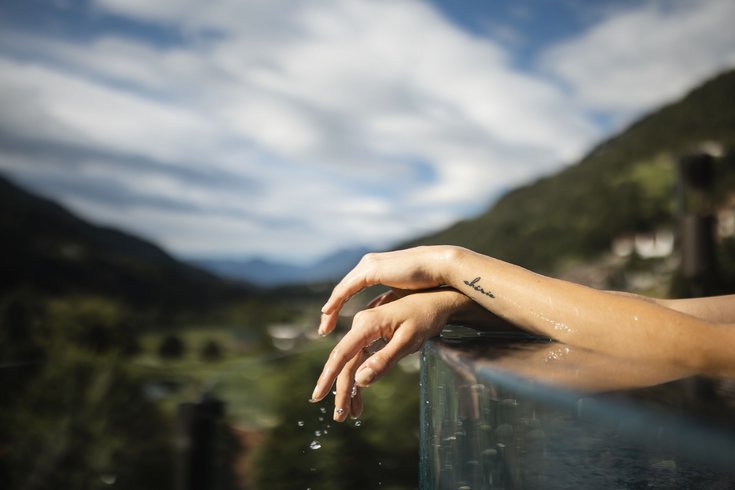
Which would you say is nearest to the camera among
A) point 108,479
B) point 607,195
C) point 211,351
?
point 108,479

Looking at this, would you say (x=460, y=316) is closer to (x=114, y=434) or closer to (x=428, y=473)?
(x=428, y=473)

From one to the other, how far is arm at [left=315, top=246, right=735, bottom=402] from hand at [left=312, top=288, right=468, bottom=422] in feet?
0.05

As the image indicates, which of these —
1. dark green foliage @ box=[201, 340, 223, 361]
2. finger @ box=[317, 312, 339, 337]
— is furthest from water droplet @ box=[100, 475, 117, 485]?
dark green foliage @ box=[201, 340, 223, 361]

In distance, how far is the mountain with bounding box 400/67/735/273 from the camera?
3506cm

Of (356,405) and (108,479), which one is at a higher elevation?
(356,405)

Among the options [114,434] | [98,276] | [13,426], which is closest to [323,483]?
[114,434]

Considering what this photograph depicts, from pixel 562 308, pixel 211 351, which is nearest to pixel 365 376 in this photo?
pixel 562 308

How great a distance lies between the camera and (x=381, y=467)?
393cm

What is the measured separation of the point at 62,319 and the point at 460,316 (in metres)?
19.0

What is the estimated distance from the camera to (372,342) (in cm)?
143

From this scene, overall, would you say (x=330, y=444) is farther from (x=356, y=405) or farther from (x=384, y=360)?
(x=384, y=360)

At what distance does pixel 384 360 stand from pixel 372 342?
101 mm

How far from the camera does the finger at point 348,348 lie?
1364 millimetres

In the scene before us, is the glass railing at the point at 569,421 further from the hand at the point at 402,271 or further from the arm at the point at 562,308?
the hand at the point at 402,271
